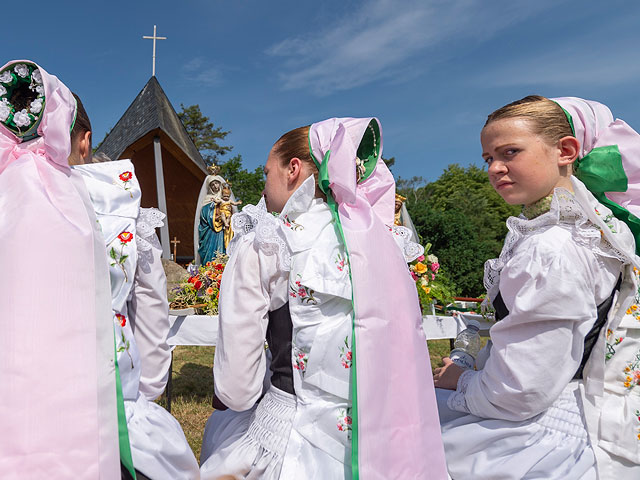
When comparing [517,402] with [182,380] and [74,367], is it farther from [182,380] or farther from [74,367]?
[182,380]

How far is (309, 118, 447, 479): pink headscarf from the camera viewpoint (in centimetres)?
160

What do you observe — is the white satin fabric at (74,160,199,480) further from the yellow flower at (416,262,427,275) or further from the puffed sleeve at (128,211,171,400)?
the yellow flower at (416,262,427,275)

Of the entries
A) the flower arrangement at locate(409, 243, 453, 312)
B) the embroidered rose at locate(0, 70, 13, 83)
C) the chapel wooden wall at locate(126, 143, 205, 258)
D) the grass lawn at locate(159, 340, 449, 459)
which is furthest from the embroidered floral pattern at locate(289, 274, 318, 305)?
the chapel wooden wall at locate(126, 143, 205, 258)

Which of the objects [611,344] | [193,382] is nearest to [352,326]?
[611,344]

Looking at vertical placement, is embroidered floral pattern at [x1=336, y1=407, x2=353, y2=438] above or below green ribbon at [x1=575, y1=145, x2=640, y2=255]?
below

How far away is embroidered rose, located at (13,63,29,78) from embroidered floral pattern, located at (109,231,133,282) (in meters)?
0.56

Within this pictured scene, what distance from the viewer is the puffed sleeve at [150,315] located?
1761 millimetres

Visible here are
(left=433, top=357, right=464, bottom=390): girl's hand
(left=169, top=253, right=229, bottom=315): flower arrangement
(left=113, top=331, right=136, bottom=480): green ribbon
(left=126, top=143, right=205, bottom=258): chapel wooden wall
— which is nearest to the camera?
(left=113, top=331, right=136, bottom=480): green ribbon

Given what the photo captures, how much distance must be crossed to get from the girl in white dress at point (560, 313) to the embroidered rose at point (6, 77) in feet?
5.38

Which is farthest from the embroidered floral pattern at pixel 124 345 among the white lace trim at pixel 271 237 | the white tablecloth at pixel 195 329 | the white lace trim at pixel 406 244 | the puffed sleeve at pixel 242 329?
the white tablecloth at pixel 195 329

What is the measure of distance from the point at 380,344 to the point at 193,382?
4552 mm

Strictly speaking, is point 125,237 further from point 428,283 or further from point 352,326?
point 428,283

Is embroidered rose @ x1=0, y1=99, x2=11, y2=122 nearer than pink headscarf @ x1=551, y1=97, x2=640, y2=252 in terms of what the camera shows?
Yes

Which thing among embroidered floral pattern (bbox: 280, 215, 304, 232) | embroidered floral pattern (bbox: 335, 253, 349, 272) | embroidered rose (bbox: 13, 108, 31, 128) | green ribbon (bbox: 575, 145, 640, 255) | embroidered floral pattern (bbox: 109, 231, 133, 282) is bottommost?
embroidered floral pattern (bbox: 335, 253, 349, 272)
